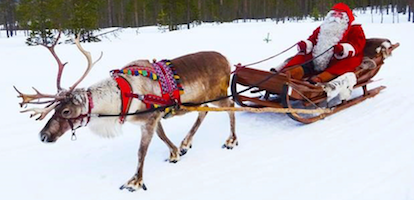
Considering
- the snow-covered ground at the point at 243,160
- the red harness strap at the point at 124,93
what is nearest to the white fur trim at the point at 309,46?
the snow-covered ground at the point at 243,160

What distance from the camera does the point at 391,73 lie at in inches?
295

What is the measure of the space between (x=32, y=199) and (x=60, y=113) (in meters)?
0.88

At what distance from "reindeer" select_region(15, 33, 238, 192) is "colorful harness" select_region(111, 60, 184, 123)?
41 mm

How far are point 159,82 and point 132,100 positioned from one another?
14.1 inches

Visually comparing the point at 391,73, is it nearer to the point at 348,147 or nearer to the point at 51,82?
the point at 348,147

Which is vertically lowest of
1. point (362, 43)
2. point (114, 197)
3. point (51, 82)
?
point (114, 197)

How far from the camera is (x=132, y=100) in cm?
326

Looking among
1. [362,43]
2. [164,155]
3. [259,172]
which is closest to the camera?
[259,172]

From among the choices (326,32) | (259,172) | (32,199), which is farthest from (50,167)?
(326,32)

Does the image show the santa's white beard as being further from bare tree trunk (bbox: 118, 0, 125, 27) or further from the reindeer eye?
bare tree trunk (bbox: 118, 0, 125, 27)

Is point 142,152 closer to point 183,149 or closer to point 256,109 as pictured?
point 183,149

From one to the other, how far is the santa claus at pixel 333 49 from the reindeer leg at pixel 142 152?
90.5 inches

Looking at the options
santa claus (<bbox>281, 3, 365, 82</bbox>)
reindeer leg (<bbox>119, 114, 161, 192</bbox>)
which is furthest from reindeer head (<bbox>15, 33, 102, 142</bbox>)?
santa claus (<bbox>281, 3, 365, 82</bbox>)

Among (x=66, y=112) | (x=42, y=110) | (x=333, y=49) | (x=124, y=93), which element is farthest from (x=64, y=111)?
(x=333, y=49)
